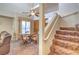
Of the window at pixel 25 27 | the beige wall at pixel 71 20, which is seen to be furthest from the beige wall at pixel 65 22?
the window at pixel 25 27

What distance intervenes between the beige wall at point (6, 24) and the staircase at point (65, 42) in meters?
0.66

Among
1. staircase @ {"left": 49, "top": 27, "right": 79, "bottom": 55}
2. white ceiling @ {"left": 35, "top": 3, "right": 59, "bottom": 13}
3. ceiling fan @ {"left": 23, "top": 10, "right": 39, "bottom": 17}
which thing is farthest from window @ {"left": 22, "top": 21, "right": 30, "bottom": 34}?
staircase @ {"left": 49, "top": 27, "right": 79, "bottom": 55}

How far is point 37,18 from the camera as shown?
192 centimetres

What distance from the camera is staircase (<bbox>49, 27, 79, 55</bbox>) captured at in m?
1.90

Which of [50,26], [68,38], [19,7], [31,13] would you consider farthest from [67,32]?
[19,7]

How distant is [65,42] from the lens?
1928mm

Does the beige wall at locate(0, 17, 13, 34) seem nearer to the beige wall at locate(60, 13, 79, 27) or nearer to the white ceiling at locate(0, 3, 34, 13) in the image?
the white ceiling at locate(0, 3, 34, 13)

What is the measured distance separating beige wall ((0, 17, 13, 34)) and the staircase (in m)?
0.66

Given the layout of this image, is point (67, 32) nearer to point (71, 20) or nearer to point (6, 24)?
point (71, 20)

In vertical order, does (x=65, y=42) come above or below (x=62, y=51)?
above

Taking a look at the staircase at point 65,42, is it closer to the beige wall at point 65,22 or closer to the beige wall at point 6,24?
the beige wall at point 65,22

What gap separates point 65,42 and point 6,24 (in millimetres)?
875

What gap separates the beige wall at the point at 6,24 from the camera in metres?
1.87
